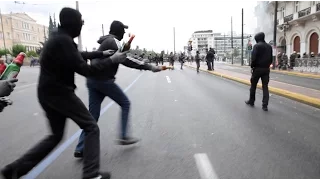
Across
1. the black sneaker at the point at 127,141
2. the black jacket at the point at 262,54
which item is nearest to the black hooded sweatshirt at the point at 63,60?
the black sneaker at the point at 127,141

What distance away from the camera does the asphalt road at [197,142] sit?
3346 mm

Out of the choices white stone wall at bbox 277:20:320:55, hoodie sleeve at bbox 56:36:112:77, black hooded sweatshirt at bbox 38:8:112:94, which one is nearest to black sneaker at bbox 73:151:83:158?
black hooded sweatshirt at bbox 38:8:112:94

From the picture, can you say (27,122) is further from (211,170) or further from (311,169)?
(311,169)

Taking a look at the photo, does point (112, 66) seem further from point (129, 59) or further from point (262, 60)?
point (262, 60)

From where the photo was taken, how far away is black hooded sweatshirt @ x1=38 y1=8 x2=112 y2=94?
2.75 meters

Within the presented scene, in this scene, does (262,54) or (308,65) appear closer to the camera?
(262,54)

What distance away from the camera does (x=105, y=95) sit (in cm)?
401

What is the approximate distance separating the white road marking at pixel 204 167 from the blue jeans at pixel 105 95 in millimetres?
1104

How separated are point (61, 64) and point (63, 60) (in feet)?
0.20

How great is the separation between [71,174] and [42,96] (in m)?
0.97

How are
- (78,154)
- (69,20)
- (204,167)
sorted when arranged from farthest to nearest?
(78,154) → (204,167) → (69,20)

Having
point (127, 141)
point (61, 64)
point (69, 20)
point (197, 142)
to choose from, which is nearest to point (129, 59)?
point (127, 141)

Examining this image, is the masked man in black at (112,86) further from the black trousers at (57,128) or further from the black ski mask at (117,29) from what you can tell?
the black trousers at (57,128)

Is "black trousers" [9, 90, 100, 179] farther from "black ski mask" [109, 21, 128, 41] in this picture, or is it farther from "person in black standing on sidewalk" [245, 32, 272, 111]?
"person in black standing on sidewalk" [245, 32, 272, 111]
